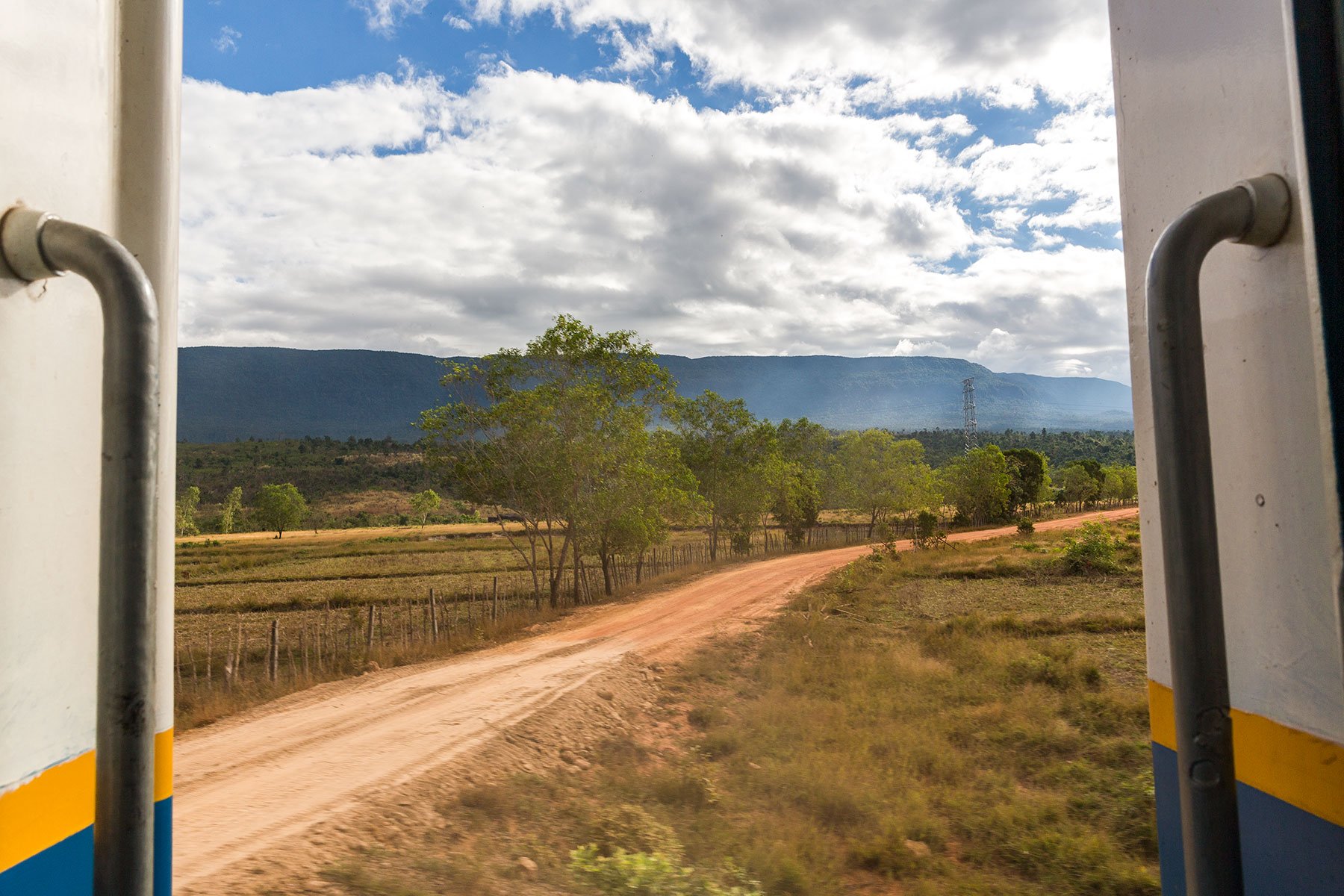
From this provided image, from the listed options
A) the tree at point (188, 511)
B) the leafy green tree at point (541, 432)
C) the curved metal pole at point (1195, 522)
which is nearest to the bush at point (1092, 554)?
the leafy green tree at point (541, 432)

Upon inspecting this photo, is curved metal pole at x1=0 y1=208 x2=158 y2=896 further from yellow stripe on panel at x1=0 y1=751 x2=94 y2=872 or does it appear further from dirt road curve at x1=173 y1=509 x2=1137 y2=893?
dirt road curve at x1=173 y1=509 x2=1137 y2=893

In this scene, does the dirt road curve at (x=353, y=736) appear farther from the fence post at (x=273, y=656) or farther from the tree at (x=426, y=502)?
the tree at (x=426, y=502)

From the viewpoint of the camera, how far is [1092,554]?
2784 centimetres

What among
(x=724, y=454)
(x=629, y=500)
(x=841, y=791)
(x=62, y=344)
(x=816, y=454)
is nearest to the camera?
(x=62, y=344)

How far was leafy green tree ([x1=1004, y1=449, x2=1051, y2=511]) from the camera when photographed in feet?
213

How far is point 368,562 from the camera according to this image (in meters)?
51.2

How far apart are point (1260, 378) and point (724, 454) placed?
122 feet

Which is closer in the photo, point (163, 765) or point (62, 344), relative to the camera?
point (62, 344)

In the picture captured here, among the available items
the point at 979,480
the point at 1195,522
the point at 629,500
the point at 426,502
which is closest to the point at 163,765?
the point at 1195,522

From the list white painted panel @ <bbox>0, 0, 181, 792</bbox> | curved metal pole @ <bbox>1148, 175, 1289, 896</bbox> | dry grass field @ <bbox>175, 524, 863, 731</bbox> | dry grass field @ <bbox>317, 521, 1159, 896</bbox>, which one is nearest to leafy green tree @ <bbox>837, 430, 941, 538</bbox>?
dry grass field @ <bbox>175, 524, 863, 731</bbox>

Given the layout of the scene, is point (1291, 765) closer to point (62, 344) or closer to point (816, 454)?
point (62, 344)

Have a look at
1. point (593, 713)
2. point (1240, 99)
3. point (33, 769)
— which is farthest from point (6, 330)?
point (593, 713)

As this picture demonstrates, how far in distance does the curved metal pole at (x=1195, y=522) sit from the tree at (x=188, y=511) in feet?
249

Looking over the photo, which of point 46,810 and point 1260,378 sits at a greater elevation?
point 1260,378
